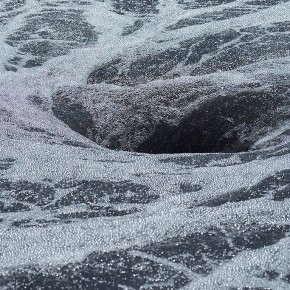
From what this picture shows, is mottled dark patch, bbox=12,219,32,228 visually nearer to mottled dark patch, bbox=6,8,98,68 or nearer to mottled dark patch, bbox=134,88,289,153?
mottled dark patch, bbox=134,88,289,153

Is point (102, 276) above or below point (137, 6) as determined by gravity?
below

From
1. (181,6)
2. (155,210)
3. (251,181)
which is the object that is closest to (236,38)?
(181,6)

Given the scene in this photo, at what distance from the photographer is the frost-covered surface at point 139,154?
0.81 m

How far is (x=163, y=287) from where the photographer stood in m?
0.76

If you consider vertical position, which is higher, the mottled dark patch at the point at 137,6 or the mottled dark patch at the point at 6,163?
the mottled dark patch at the point at 137,6

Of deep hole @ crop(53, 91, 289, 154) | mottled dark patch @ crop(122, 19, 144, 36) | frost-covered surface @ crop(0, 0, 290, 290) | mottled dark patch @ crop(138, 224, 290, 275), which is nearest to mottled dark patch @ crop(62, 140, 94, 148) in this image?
frost-covered surface @ crop(0, 0, 290, 290)

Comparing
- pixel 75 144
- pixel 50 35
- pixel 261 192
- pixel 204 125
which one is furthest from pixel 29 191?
pixel 50 35

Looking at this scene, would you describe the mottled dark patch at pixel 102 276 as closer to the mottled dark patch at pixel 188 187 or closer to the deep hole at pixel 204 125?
the mottled dark patch at pixel 188 187

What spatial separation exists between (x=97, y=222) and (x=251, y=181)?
0.27 metres

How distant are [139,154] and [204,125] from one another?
0.29m

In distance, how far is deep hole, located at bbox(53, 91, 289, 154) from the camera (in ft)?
4.61

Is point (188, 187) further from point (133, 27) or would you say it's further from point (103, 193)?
point (133, 27)

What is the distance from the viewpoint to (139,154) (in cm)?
121

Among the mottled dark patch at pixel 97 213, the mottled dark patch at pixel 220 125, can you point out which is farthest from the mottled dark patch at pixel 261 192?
the mottled dark patch at pixel 220 125
